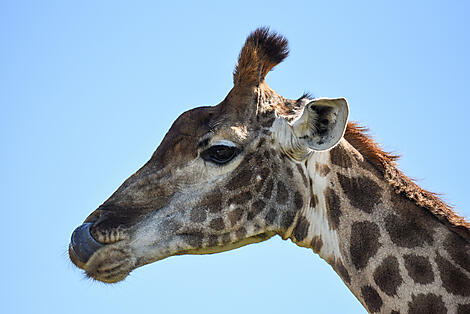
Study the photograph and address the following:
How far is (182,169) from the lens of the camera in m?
6.92

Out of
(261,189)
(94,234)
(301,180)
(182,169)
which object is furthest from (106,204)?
(301,180)

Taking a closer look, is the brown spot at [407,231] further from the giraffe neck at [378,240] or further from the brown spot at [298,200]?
the brown spot at [298,200]

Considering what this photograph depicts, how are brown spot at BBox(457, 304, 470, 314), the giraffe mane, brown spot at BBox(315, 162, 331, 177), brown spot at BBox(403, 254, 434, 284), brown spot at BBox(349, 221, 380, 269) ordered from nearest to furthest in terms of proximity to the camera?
brown spot at BBox(457, 304, 470, 314) → brown spot at BBox(403, 254, 434, 284) → brown spot at BBox(349, 221, 380, 269) → brown spot at BBox(315, 162, 331, 177) → the giraffe mane

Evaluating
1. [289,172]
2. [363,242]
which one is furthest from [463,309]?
[289,172]

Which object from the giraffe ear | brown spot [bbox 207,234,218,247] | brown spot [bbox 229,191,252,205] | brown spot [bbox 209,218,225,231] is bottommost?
brown spot [bbox 207,234,218,247]

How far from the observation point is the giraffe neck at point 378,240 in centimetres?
623

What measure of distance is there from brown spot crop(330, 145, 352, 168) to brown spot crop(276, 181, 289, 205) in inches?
25.2

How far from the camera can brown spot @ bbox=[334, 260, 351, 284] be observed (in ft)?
21.6

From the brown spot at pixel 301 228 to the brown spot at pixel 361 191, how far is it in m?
0.53

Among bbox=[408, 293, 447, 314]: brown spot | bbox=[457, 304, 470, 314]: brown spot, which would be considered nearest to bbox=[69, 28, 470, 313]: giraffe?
bbox=[408, 293, 447, 314]: brown spot

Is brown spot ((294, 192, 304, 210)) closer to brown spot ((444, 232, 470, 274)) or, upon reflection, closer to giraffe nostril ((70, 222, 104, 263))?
brown spot ((444, 232, 470, 274))

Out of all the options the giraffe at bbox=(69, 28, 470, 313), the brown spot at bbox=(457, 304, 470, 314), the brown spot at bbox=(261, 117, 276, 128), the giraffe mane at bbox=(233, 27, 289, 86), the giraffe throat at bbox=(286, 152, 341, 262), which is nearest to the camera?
the brown spot at bbox=(457, 304, 470, 314)

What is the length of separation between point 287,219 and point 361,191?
85cm

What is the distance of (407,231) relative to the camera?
6.52 meters
